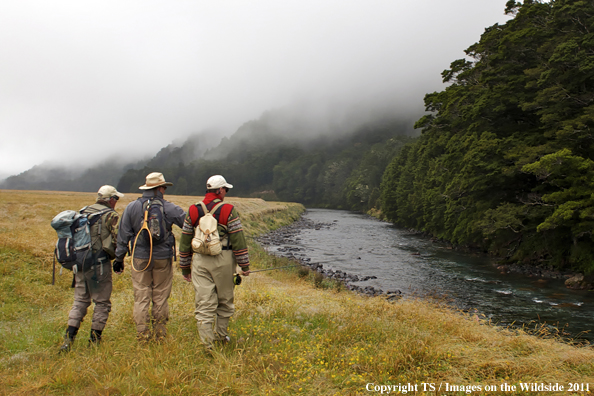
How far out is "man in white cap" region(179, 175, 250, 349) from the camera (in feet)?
16.4

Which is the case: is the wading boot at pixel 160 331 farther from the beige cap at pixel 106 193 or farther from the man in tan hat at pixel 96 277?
A: the beige cap at pixel 106 193

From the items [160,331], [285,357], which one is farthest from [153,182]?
[285,357]

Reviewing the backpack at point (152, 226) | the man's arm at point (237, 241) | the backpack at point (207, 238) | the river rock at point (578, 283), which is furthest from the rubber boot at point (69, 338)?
the river rock at point (578, 283)

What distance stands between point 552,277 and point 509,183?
20.7 feet

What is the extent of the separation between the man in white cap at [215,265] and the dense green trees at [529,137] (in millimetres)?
14665

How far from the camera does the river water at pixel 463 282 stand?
11336mm

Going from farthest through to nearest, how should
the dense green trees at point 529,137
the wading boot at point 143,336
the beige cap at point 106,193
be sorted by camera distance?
the dense green trees at point 529,137, the beige cap at point 106,193, the wading boot at point 143,336

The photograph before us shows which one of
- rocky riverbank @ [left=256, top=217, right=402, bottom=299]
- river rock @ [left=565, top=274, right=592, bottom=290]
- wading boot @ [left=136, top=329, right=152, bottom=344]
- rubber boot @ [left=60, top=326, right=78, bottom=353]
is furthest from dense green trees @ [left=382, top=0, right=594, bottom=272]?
rubber boot @ [left=60, top=326, right=78, bottom=353]

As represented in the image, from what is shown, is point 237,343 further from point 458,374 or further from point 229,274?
point 458,374

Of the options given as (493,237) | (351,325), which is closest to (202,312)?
(351,325)

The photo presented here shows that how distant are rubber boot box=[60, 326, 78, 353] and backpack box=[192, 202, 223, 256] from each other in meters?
2.38

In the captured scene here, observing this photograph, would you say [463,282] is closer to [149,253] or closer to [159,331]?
[159,331]

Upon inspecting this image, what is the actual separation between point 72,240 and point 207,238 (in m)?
2.22

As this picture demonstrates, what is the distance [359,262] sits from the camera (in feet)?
Answer: 68.7
